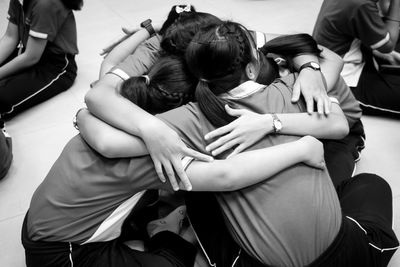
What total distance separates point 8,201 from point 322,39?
1.60 m

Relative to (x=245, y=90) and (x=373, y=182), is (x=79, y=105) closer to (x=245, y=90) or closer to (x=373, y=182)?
(x=245, y=90)

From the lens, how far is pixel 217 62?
108 centimetres

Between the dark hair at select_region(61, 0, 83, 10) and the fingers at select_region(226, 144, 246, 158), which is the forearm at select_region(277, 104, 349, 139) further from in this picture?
the dark hair at select_region(61, 0, 83, 10)

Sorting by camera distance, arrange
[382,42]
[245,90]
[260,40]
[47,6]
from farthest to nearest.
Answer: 1. [47,6]
2. [382,42]
3. [260,40]
4. [245,90]

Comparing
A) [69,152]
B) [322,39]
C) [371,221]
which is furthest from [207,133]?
[322,39]

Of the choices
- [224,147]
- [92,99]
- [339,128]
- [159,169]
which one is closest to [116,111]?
[92,99]

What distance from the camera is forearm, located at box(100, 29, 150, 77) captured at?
1625 mm

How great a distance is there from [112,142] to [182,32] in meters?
0.47

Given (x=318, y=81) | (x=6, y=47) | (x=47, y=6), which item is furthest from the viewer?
(x=6, y=47)

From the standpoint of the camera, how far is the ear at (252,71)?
1169 millimetres

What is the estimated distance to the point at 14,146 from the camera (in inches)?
78.1

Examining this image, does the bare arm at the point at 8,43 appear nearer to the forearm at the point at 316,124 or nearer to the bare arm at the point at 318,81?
the bare arm at the point at 318,81

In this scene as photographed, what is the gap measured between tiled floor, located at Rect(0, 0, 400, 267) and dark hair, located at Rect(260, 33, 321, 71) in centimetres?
60

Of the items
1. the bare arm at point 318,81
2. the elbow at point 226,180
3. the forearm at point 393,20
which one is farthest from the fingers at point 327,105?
the forearm at point 393,20
